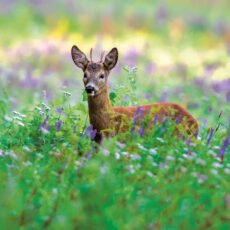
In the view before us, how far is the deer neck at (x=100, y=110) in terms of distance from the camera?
7633mm

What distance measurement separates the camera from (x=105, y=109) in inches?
302

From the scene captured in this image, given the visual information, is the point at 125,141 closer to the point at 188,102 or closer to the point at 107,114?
the point at 107,114

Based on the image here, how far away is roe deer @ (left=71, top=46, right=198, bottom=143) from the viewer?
7.49 metres

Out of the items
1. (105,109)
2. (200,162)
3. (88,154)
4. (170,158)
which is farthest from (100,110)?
(200,162)

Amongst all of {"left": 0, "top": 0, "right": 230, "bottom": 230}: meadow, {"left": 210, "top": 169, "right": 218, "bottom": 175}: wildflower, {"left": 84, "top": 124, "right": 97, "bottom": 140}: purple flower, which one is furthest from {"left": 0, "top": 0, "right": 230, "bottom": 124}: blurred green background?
{"left": 210, "top": 169, "right": 218, "bottom": 175}: wildflower

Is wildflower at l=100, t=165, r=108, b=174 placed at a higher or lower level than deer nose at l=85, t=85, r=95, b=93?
lower

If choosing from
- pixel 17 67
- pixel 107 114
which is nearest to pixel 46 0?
pixel 17 67

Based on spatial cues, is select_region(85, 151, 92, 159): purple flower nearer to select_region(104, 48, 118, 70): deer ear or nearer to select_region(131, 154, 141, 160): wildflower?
select_region(131, 154, 141, 160): wildflower

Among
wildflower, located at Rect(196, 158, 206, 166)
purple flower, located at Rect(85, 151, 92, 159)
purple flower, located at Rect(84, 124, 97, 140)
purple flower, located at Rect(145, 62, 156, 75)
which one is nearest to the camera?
wildflower, located at Rect(196, 158, 206, 166)

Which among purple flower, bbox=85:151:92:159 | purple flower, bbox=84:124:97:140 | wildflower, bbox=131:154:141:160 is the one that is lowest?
purple flower, bbox=85:151:92:159

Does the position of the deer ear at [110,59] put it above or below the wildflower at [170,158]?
above

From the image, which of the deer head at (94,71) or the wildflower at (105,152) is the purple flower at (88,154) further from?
the deer head at (94,71)

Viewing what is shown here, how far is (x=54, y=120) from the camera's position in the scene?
726 centimetres

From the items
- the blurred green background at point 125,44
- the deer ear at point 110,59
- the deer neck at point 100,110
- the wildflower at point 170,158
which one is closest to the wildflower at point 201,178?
the wildflower at point 170,158
